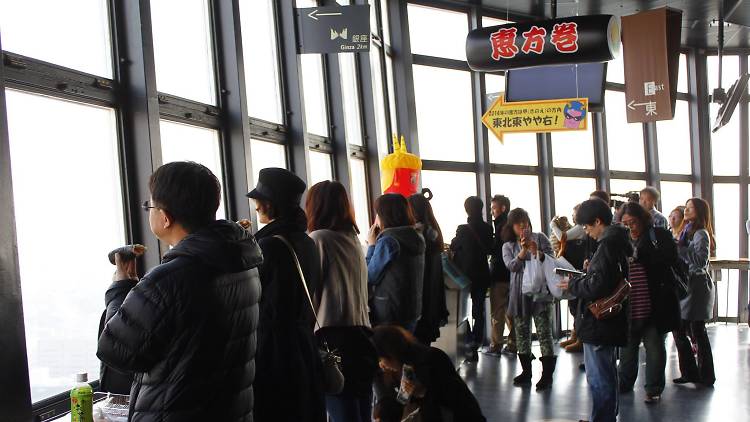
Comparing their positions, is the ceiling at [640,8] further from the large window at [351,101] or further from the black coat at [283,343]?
the black coat at [283,343]

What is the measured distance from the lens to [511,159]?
8.84m

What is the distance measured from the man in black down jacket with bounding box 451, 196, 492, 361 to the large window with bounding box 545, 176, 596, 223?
10.1 feet

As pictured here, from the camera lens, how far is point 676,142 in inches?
412

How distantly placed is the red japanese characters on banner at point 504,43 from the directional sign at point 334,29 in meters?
1.30

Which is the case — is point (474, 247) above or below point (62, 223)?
below

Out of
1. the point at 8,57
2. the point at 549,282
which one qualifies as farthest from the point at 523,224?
the point at 8,57

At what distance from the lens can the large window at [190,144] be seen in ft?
13.0

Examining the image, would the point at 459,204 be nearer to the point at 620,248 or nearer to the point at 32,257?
the point at 620,248

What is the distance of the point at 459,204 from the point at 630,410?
4.07 metres

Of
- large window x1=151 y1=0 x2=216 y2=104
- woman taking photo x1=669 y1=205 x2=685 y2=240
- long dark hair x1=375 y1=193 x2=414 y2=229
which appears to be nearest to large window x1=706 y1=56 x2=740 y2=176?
woman taking photo x1=669 y1=205 x2=685 y2=240

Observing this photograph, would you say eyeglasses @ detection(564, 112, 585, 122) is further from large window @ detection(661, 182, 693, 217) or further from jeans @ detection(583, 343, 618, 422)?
large window @ detection(661, 182, 693, 217)

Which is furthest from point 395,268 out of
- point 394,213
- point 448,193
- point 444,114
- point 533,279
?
point 444,114

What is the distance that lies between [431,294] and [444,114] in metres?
4.12

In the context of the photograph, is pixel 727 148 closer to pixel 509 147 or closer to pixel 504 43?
pixel 509 147
